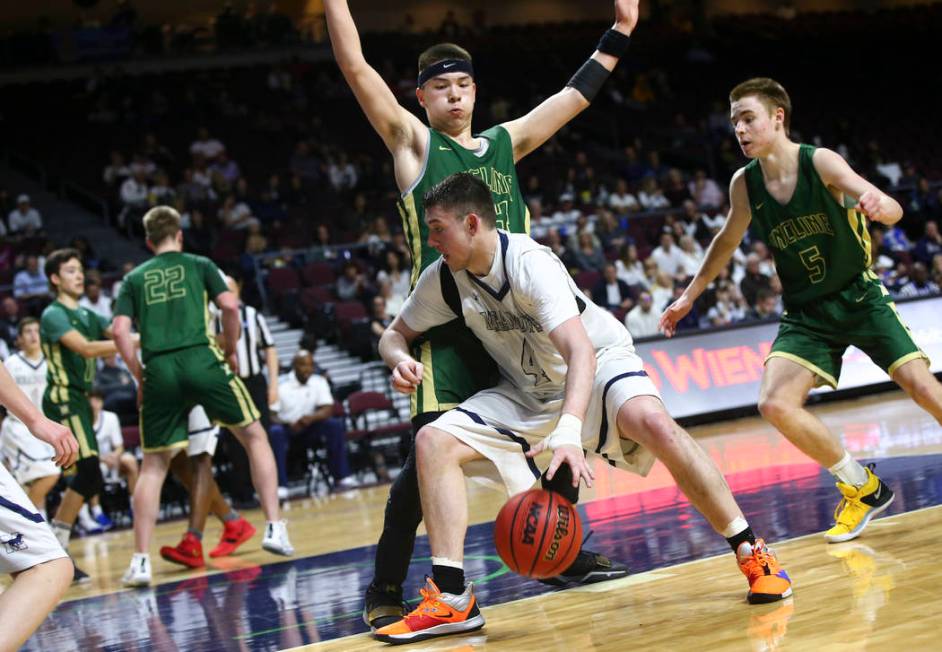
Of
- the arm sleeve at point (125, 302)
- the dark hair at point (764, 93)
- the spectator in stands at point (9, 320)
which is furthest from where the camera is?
the spectator in stands at point (9, 320)

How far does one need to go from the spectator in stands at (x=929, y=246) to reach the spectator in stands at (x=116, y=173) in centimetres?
1140

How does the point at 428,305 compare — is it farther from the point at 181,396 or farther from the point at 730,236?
the point at 181,396

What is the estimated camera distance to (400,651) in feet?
13.4

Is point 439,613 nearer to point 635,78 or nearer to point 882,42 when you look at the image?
point 635,78

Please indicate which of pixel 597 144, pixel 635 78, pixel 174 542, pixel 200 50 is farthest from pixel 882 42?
pixel 174 542

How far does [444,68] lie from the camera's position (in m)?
4.62

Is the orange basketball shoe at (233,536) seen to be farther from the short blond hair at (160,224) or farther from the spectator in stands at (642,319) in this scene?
the spectator in stands at (642,319)

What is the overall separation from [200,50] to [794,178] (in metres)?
18.9

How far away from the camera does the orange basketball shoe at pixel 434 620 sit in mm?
4168

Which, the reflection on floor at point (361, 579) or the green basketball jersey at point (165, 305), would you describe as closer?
the reflection on floor at point (361, 579)

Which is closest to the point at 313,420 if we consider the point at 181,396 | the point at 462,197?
the point at 181,396

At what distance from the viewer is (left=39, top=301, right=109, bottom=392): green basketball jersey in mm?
7574

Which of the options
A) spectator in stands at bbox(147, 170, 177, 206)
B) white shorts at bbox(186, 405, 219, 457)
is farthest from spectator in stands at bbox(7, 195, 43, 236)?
white shorts at bbox(186, 405, 219, 457)

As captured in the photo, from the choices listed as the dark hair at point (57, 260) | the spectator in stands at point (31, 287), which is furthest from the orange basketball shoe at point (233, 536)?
the spectator in stands at point (31, 287)
